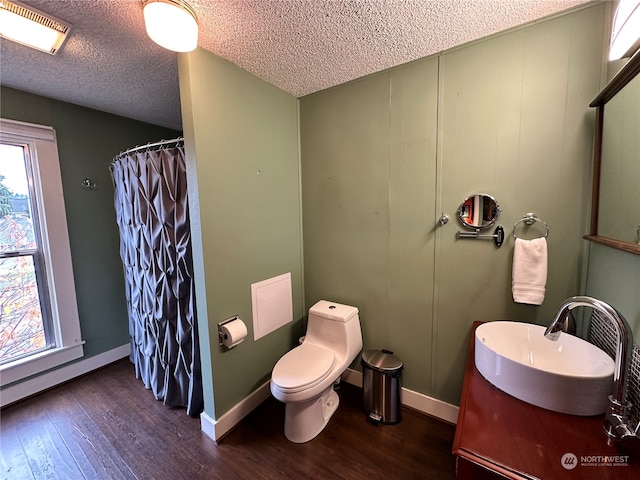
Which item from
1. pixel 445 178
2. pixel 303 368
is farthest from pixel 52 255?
pixel 445 178

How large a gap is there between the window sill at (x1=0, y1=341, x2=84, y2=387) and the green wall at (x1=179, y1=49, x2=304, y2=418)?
4.84 ft

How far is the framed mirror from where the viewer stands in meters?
0.90

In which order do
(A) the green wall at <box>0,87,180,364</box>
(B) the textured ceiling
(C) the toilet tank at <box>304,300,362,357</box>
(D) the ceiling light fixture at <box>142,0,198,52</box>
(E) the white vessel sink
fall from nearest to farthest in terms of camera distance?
(E) the white vessel sink < (D) the ceiling light fixture at <box>142,0,198,52</box> < (B) the textured ceiling < (C) the toilet tank at <box>304,300,362,357</box> < (A) the green wall at <box>0,87,180,364</box>

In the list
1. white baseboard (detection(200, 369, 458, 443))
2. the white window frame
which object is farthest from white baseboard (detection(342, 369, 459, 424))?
the white window frame

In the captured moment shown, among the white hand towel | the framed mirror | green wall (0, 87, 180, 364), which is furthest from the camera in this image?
green wall (0, 87, 180, 364)

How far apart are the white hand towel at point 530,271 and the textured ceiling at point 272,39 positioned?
3.67ft

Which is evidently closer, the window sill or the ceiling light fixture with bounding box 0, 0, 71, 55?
the ceiling light fixture with bounding box 0, 0, 71, 55

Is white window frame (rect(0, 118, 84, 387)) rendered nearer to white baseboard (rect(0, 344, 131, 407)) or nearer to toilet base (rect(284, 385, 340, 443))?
white baseboard (rect(0, 344, 131, 407))

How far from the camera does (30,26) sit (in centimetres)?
119

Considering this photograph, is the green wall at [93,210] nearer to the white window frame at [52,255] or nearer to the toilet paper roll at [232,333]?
the white window frame at [52,255]

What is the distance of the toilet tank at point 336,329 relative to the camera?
1.73m

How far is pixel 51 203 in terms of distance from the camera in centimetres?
199

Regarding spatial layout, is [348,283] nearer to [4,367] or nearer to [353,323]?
[353,323]

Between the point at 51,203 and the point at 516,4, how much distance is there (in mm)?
3254
